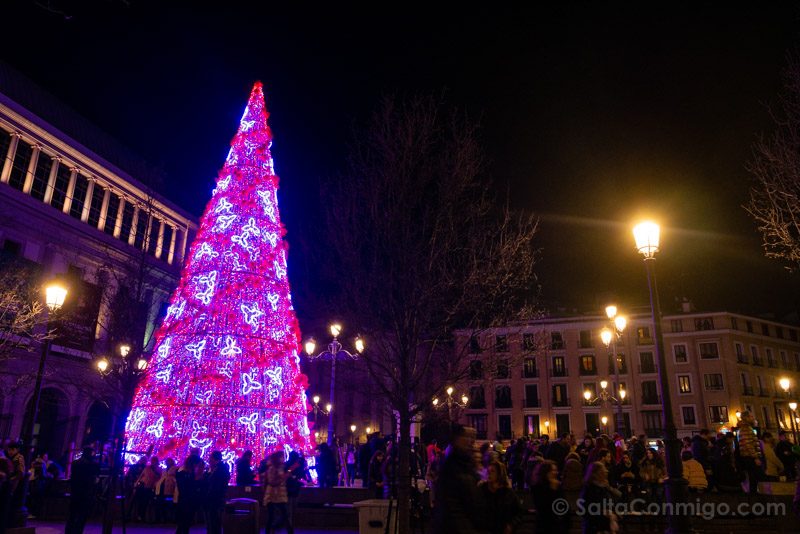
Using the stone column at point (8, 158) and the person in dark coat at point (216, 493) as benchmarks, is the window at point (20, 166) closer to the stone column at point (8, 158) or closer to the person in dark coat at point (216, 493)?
the stone column at point (8, 158)

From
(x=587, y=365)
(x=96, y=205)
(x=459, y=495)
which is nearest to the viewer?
(x=459, y=495)

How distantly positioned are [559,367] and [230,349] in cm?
4616

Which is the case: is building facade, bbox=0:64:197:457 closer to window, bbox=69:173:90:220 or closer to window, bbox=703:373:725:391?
window, bbox=69:173:90:220

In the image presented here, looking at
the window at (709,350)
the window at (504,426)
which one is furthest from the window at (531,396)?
the window at (709,350)

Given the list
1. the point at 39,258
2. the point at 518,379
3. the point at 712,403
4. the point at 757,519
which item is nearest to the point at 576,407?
the point at 518,379

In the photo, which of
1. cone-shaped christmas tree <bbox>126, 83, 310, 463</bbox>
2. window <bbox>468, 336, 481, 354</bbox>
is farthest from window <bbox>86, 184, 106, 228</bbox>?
window <bbox>468, 336, 481, 354</bbox>

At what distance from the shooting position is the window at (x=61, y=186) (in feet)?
94.3

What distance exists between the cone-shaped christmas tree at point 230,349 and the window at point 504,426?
4248 cm

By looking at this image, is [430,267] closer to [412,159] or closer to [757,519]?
[412,159]

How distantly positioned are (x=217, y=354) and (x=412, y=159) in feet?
24.4

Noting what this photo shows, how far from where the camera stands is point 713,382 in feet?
166

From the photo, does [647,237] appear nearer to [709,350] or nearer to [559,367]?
[559,367]

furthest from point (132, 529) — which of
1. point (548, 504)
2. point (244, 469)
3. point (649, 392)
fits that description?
point (649, 392)

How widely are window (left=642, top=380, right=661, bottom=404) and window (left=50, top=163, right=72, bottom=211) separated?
51.5 metres
